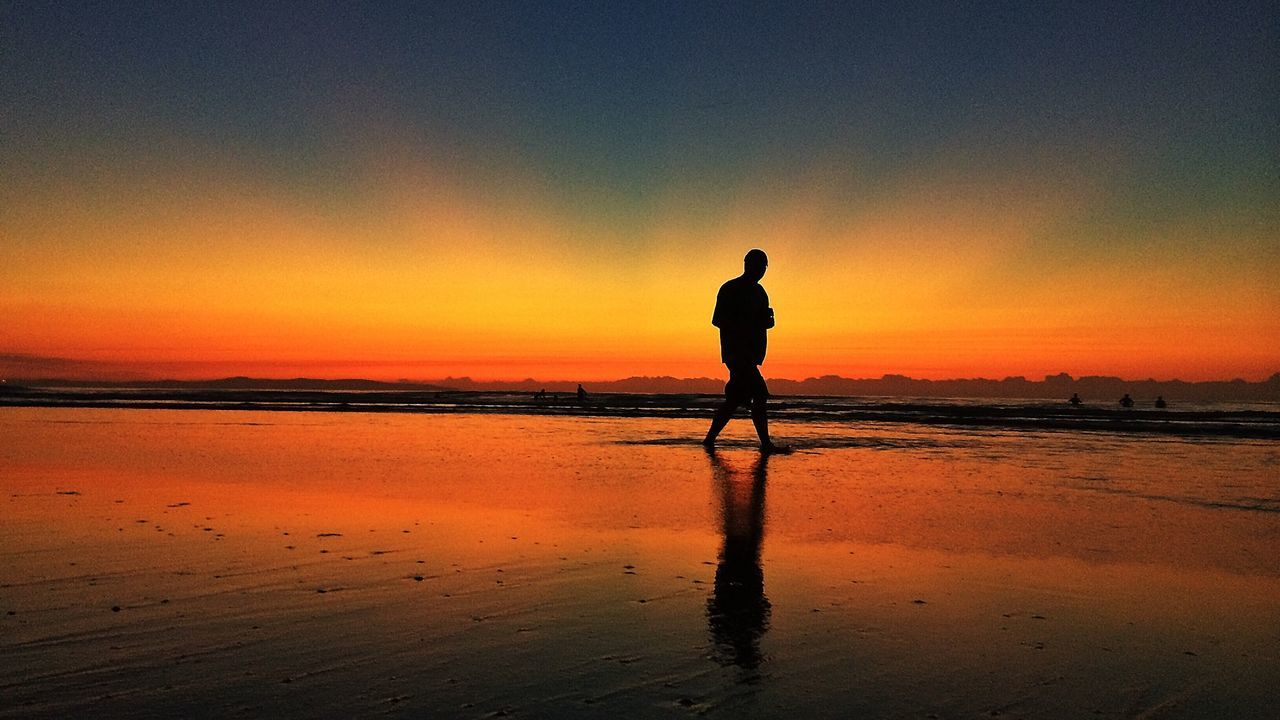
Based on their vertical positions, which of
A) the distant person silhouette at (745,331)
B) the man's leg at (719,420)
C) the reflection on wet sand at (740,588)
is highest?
the distant person silhouette at (745,331)

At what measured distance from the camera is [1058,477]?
39.4ft

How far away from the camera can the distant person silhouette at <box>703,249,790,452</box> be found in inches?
672

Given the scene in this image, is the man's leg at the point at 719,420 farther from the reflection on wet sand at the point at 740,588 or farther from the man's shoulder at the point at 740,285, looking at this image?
the reflection on wet sand at the point at 740,588

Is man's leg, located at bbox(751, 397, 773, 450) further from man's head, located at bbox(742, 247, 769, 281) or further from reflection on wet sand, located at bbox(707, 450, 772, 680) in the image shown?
reflection on wet sand, located at bbox(707, 450, 772, 680)

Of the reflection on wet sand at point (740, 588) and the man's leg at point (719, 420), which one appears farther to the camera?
the man's leg at point (719, 420)

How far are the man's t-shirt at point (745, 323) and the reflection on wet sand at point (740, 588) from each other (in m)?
7.18

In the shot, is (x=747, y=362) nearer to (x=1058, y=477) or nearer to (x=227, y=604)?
(x=1058, y=477)

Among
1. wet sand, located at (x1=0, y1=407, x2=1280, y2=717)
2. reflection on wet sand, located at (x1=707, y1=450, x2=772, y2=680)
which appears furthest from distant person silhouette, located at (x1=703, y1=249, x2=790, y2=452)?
reflection on wet sand, located at (x1=707, y1=450, x2=772, y2=680)

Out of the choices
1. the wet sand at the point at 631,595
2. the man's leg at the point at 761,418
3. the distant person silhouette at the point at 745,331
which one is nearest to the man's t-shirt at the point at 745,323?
the distant person silhouette at the point at 745,331

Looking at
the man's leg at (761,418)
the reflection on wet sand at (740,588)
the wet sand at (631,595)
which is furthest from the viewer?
the man's leg at (761,418)

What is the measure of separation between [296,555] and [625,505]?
149 inches

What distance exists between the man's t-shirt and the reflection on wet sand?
7180 mm

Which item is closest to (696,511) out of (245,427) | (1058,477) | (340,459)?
(1058,477)

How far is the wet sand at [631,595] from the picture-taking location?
3369mm
